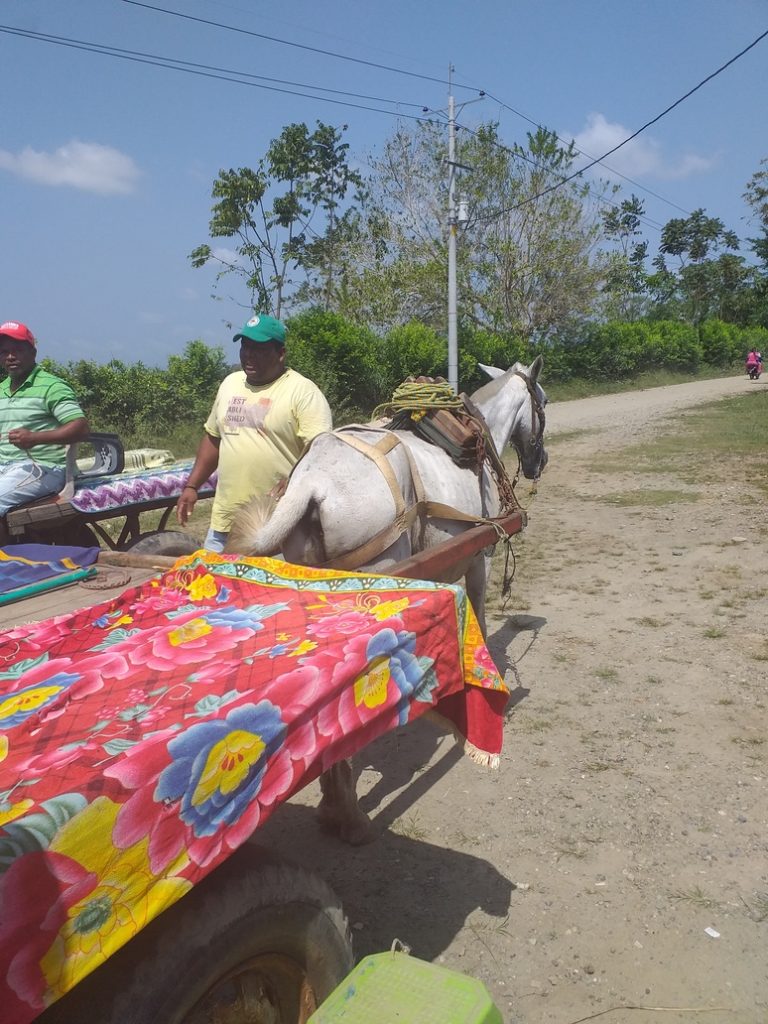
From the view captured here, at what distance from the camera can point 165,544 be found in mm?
4746

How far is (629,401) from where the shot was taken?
25.7m

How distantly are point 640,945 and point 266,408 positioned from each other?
264 centimetres

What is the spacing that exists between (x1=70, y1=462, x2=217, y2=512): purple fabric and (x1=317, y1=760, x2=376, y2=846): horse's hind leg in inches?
95.1

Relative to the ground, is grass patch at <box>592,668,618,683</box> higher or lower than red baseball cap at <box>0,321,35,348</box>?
lower

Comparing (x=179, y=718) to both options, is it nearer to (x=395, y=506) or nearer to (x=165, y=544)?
(x=395, y=506)

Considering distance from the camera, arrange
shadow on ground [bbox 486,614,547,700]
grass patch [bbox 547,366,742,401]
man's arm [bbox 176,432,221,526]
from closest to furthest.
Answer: man's arm [bbox 176,432,221,526] < shadow on ground [bbox 486,614,547,700] < grass patch [bbox 547,366,742,401]

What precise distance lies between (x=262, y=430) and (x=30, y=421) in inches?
65.7

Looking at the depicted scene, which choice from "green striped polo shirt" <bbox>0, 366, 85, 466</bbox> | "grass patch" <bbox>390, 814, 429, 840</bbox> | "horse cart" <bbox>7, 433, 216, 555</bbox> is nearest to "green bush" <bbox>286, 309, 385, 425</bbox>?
"horse cart" <bbox>7, 433, 216, 555</bbox>

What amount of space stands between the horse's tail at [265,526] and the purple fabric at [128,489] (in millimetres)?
1786

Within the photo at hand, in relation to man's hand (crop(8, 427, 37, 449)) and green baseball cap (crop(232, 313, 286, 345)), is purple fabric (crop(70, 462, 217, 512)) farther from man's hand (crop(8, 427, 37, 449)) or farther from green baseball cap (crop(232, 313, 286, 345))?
green baseball cap (crop(232, 313, 286, 345))

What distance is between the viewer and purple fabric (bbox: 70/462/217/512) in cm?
464

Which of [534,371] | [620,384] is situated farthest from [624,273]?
[534,371]

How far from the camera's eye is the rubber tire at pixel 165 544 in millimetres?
4676

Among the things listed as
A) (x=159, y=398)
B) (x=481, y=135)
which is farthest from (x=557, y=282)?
(x=159, y=398)
